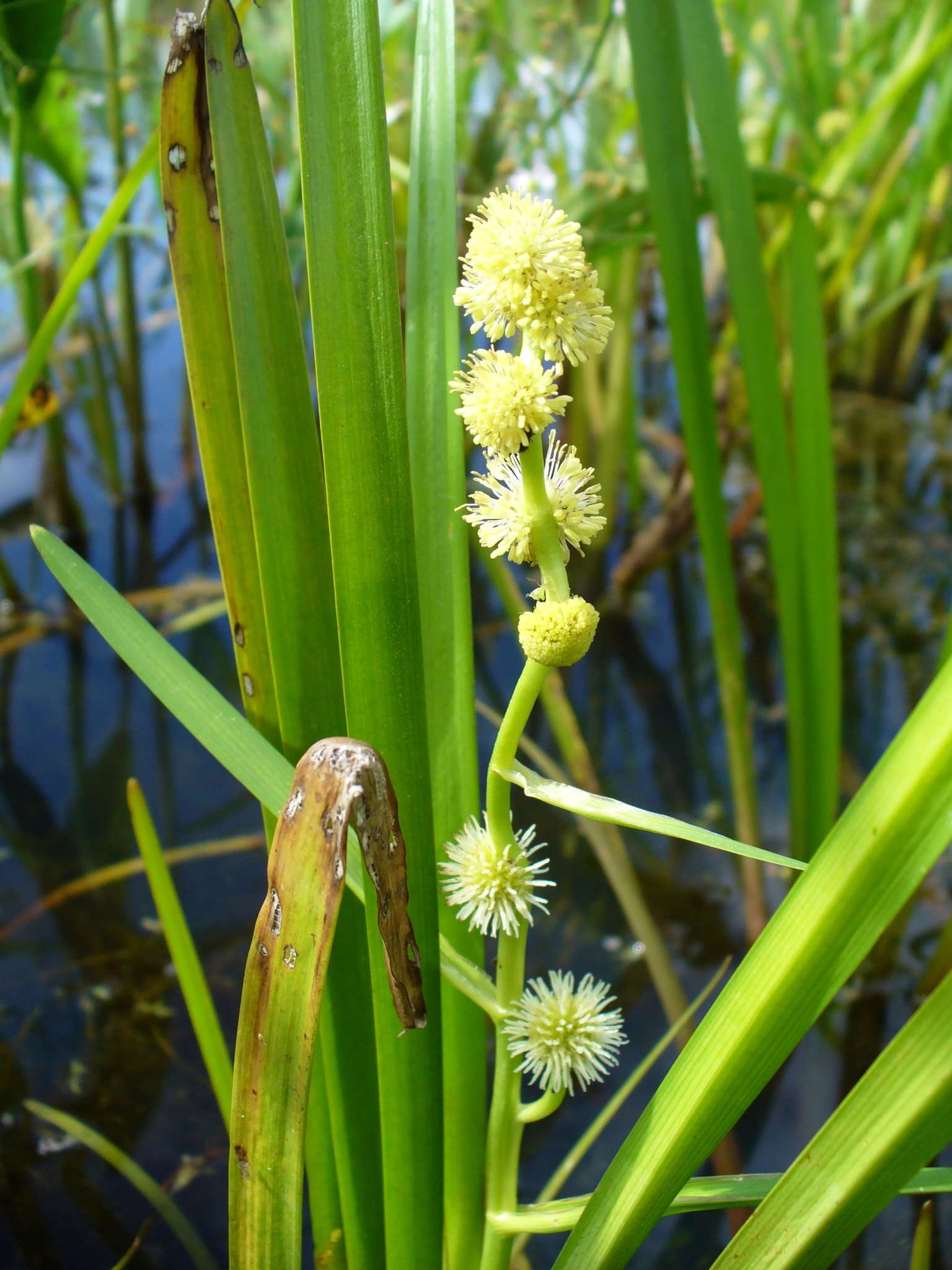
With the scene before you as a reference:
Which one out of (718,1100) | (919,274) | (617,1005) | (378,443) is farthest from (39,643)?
(919,274)

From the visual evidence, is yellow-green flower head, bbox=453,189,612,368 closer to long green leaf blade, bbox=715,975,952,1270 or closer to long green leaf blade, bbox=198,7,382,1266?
long green leaf blade, bbox=198,7,382,1266

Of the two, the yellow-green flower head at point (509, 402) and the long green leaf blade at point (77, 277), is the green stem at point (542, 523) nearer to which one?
the yellow-green flower head at point (509, 402)

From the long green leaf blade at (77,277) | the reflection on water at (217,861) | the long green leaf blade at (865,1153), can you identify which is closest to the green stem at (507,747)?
the long green leaf blade at (865,1153)

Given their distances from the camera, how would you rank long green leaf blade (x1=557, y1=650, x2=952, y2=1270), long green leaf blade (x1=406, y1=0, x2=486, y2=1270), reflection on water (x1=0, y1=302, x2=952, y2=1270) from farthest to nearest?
reflection on water (x1=0, y1=302, x2=952, y2=1270) → long green leaf blade (x1=406, y1=0, x2=486, y2=1270) → long green leaf blade (x1=557, y1=650, x2=952, y2=1270)

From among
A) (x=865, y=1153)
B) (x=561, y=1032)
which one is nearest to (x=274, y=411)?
(x=561, y=1032)

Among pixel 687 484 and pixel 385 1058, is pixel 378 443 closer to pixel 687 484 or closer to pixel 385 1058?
pixel 385 1058

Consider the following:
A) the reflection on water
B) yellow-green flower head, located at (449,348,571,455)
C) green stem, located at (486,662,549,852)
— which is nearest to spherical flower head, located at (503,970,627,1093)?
green stem, located at (486,662,549,852)

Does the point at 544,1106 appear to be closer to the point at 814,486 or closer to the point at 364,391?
the point at 364,391
